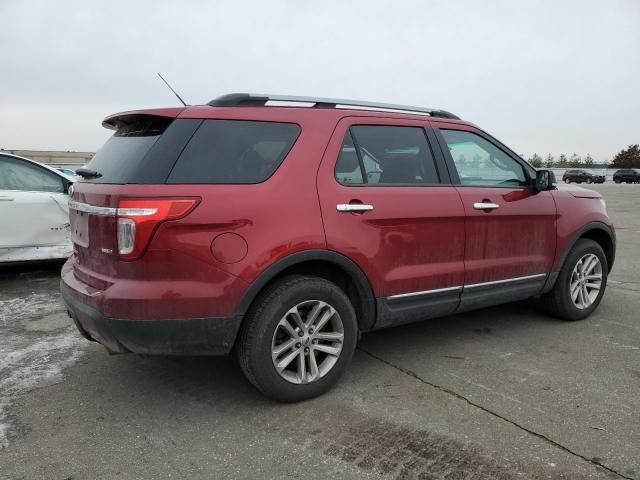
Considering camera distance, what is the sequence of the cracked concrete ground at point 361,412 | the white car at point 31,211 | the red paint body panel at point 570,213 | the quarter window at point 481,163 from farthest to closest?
the white car at point 31,211 → the red paint body panel at point 570,213 → the quarter window at point 481,163 → the cracked concrete ground at point 361,412

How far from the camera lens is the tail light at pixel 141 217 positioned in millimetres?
2734

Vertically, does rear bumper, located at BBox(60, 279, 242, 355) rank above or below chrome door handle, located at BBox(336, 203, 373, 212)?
below

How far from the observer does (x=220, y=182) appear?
2928 millimetres

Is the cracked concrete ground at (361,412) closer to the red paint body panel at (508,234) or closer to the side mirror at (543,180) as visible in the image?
the red paint body panel at (508,234)

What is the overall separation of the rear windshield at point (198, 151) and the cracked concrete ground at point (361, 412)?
4.48ft

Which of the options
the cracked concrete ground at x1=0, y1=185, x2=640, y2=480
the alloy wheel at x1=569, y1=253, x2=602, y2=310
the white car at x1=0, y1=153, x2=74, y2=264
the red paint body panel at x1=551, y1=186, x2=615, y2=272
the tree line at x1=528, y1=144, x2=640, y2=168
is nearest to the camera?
the cracked concrete ground at x1=0, y1=185, x2=640, y2=480

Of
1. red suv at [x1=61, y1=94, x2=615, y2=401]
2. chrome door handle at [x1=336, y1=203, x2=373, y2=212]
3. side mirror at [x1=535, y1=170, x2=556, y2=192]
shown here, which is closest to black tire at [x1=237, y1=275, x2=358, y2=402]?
red suv at [x1=61, y1=94, x2=615, y2=401]

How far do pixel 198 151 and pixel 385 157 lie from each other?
51.1 inches

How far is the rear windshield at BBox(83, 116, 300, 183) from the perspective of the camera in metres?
2.89

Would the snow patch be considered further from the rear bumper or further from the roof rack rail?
the roof rack rail

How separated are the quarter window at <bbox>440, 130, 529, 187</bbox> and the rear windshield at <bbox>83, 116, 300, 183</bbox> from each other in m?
1.41

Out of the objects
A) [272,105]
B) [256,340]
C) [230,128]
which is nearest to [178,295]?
[256,340]

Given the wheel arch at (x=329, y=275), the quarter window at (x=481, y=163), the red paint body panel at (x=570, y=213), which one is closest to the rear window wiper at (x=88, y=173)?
the wheel arch at (x=329, y=275)

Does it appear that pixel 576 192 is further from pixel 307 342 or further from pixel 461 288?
pixel 307 342
